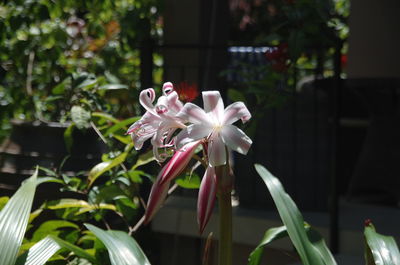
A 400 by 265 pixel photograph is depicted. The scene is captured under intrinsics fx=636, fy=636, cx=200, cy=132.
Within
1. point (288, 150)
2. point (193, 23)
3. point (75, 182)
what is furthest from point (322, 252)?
point (193, 23)

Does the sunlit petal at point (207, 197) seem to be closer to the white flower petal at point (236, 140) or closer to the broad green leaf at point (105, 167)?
the white flower petal at point (236, 140)

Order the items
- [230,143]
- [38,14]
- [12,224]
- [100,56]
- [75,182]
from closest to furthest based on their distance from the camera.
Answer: [230,143], [12,224], [75,182], [38,14], [100,56]

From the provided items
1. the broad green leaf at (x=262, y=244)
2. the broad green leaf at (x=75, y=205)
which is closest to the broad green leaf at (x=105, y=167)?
the broad green leaf at (x=75, y=205)

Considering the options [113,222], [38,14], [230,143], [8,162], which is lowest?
[113,222]

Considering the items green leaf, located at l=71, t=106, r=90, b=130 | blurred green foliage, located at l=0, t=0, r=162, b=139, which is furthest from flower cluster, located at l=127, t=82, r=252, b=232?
blurred green foliage, located at l=0, t=0, r=162, b=139

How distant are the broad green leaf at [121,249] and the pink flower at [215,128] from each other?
32cm

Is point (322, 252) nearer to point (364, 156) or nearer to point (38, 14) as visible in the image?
point (38, 14)

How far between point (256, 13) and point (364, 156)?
352cm

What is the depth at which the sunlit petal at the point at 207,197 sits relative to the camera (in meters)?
1.04

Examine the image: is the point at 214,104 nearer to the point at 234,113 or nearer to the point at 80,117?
Result: the point at 234,113

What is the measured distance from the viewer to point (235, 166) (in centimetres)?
332

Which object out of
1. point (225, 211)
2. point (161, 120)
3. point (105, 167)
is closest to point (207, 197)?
point (225, 211)

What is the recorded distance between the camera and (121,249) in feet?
4.12

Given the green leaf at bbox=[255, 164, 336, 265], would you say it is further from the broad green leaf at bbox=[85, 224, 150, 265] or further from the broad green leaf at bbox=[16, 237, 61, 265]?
the broad green leaf at bbox=[16, 237, 61, 265]
